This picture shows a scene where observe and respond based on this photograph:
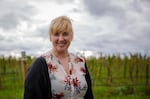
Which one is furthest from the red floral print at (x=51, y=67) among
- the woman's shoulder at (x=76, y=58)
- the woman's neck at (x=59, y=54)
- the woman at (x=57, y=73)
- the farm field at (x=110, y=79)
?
the farm field at (x=110, y=79)

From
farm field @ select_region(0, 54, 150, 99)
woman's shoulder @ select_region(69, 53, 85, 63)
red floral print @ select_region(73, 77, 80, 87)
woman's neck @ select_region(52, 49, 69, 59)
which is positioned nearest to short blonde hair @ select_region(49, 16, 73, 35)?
woman's neck @ select_region(52, 49, 69, 59)

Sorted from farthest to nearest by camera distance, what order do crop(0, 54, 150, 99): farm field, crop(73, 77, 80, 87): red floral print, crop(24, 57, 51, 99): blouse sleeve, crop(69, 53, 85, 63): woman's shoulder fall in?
crop(0, 54, 150, 99): farm field < crop(69, 53, 85, 63): woman's shoulder < crop(73, 77, 80, 87): red floral print < crop(24, 57, 51, 99): blouse sleeve

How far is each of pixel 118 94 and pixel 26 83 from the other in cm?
1318

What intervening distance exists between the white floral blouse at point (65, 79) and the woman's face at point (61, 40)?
0.09 m

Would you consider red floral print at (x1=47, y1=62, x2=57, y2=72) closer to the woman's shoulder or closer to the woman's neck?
the woman's neck

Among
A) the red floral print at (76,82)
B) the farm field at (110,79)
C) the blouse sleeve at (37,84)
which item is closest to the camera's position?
the blouse sleeve at (37,84)

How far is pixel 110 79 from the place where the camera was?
1825cm

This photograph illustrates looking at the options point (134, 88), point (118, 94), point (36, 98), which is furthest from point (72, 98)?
point (134, 88)

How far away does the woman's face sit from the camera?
2.69m

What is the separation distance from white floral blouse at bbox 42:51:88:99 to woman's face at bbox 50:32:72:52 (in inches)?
3.7

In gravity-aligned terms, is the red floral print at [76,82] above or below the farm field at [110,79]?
above

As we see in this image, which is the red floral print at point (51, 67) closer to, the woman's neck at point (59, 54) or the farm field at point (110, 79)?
the woman's neck at point (59, 54)

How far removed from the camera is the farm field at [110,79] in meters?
15.0

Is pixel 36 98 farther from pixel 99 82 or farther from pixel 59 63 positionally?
pixel 99 82
